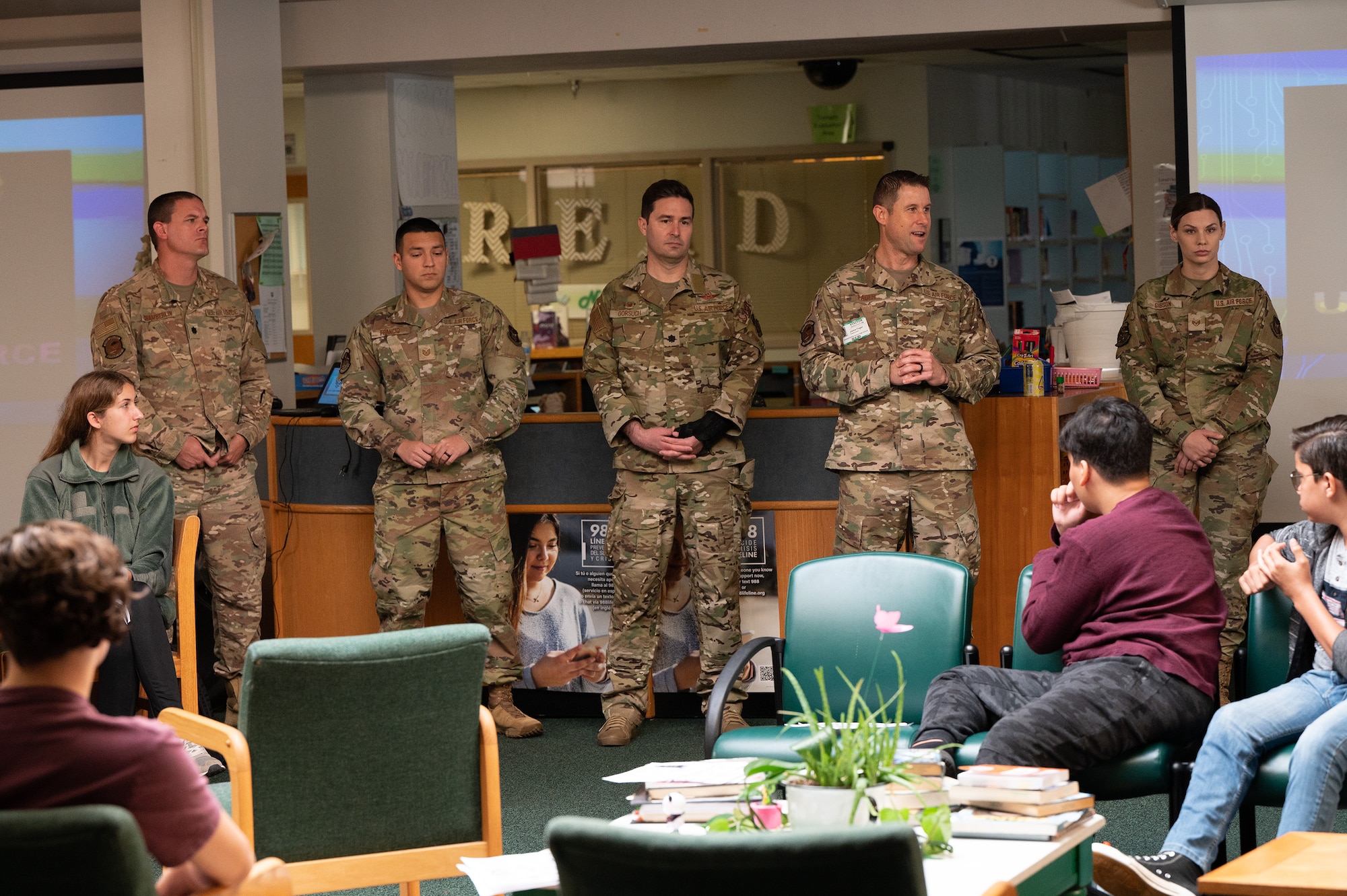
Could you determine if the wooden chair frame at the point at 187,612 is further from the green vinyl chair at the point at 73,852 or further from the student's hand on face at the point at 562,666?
the green vinyl chair at the point at 73,852

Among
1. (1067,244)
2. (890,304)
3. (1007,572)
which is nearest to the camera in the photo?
(890,304)

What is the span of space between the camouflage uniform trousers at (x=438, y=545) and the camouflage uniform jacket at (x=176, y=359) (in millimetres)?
617

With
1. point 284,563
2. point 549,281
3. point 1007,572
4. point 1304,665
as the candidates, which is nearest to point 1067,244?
point 549,281

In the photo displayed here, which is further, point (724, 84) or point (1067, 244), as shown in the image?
point (1067, 244)

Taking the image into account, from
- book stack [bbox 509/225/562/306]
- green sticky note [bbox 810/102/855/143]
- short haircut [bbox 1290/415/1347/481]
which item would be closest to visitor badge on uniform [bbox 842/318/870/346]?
short haircut [bbox 1290/415/1347/481]

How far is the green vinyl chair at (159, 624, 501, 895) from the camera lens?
2588 mm

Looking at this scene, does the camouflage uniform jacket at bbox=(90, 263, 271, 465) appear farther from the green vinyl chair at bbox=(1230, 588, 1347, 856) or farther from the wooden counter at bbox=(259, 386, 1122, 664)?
the green vinyl chair at bbox=(1230, 588, 1347, 856)

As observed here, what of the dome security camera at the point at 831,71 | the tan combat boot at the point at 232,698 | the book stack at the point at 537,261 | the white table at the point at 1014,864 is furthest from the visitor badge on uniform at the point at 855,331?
the dome security camera at the point at 831,71

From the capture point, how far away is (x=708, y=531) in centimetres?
503

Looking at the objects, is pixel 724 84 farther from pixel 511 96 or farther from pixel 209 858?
pixel 209 858

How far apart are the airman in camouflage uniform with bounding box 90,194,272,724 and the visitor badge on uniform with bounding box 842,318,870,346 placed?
2151 mm

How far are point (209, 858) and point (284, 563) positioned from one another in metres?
3.92

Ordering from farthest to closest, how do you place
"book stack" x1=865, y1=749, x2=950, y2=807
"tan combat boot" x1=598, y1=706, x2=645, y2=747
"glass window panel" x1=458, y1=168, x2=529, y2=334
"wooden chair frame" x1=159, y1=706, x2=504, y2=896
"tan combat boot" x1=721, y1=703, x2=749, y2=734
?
"glass window panel" x1=458, y1=168, x2=529, y2=334 → "tan combat boot" x1=598, y1=706, x2=645, y2=747 → "tan combat boot" x1=721, y1=703, x2=749, y2=734 → "wooden chair frame" x1=159, y1=706, x2=504, y2=896 → "book stack" x1=865, y1=749, x2=950, y2=807

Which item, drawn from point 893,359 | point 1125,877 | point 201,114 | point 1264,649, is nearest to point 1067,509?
point 1264,649
